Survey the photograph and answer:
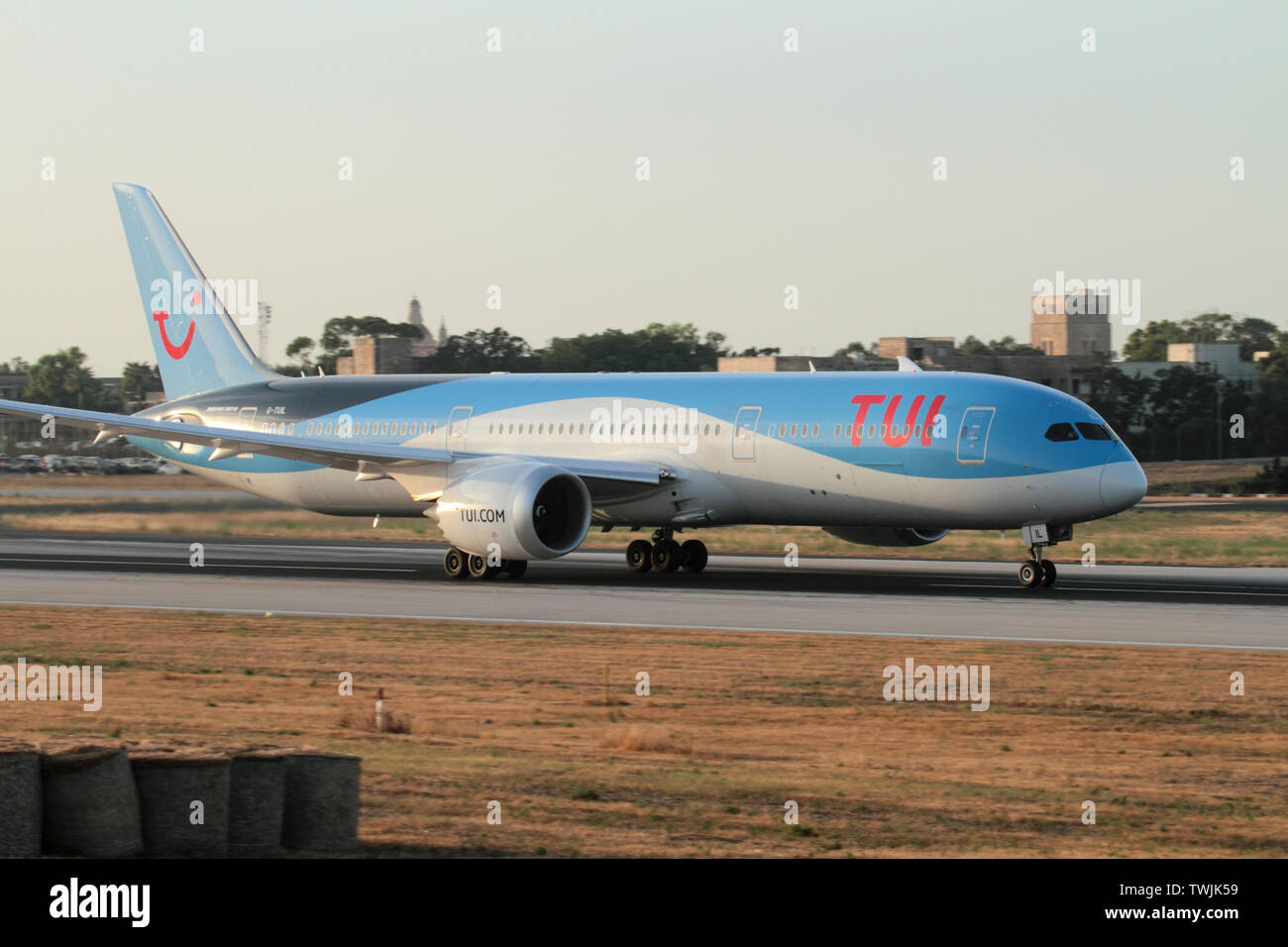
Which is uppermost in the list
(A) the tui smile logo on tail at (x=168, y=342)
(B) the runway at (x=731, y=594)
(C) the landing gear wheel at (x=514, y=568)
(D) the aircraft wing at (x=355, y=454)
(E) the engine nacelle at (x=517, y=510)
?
(A) the tui smile logo on tail at (x=168, y=342)

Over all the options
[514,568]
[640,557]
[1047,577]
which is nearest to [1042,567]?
[1047,577]

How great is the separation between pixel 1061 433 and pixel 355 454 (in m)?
15.1

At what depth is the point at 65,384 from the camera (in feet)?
382

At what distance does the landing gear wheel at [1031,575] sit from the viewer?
31609 mm

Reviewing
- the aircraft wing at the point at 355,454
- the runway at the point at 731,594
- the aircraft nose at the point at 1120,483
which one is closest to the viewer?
the runway at the point at 731,594

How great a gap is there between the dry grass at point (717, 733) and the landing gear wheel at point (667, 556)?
453 inches

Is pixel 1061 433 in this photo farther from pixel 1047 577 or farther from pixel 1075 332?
pixel 1075 332

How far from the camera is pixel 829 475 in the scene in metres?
32.7

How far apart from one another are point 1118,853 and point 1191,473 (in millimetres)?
83065

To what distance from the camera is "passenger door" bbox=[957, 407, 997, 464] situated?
101 ft

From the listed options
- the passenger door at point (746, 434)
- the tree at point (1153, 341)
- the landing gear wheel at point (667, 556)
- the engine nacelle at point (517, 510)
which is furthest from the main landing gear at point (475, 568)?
the tree at point (1153, 341)

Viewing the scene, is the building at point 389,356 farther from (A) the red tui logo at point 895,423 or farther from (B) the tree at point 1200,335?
(B) the tree at point 1200,335
